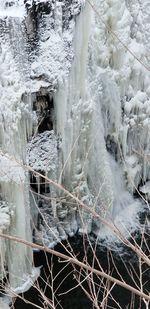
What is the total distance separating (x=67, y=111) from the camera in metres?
6.99

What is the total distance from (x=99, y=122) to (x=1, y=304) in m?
3.00

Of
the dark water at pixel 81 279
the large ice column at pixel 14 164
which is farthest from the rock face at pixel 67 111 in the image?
the dark water at pixel 81 279

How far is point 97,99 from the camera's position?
7609 millimetres

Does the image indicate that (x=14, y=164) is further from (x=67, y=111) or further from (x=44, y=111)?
(x=67, y=111)

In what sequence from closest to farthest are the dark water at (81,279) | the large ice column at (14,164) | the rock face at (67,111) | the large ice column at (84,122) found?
the large ice column at (14,164), the rock face at (67,111), the dark water at (81,279), the large ice column at (84,122)

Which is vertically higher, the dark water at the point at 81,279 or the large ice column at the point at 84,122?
the large ice column at the point at 84,122

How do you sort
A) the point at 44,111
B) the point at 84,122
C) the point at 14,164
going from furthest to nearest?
the point at 84,122 → the point at 44,111 → the point at 14,164

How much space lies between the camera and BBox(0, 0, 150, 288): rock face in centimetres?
628

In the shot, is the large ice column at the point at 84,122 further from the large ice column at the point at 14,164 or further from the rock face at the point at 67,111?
the large ice column at the point at 14,164

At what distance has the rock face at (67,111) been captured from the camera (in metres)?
6.28

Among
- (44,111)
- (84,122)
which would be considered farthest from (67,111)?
(84,122)

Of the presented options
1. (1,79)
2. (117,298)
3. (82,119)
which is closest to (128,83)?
(82,119)

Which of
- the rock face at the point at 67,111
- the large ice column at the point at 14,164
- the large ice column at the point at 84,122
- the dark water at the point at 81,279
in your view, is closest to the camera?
the large ice column at the point at 14,164

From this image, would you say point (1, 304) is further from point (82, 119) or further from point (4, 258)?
point (82, 119)
